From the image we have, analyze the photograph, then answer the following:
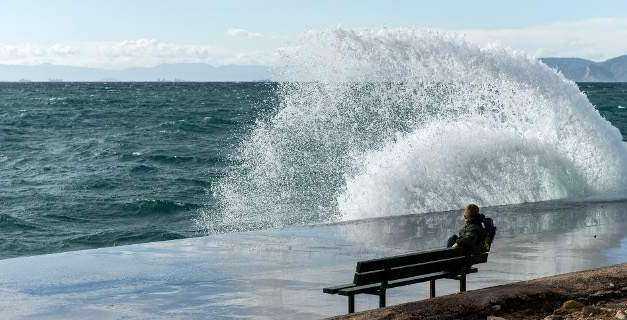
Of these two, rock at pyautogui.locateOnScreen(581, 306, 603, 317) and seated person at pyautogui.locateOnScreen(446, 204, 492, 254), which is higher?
seated person at pyautogui.locateOnScreen(446, 204, 492, 254)

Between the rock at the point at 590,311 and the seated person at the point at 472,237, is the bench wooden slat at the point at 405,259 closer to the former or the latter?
the seated person at the point at 472,237

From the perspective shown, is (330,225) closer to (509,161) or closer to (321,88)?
(509,161)

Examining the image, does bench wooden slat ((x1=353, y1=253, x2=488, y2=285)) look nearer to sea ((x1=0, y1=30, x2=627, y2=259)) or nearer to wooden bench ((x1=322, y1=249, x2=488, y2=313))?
wooden bench ((x1=322, y1=249, x2=488, y2=313))

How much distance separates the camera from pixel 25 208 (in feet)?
82.8

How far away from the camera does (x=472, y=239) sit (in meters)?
10.2

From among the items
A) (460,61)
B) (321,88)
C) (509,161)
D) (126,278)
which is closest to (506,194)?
(509,161)

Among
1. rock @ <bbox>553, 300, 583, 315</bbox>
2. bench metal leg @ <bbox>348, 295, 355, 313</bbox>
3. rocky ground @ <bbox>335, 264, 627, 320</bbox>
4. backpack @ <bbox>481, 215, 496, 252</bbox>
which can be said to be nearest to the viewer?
rocky ground @ <bbox>335, 264, 627, 320</bbox>

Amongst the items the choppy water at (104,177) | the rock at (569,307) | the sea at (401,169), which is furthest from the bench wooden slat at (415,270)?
the choppy water at (104,177)

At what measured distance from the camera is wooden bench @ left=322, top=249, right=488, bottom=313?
346 inches

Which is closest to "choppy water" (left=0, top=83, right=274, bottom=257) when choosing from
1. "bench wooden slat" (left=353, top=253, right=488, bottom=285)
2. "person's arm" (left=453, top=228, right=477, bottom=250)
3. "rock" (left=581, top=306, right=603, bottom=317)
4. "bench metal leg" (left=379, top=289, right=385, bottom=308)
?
"person's arm" (left=453, top=228, right=477, bottom=250)

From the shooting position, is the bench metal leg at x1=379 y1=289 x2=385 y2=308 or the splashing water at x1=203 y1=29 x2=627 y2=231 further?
the splashing water at x1=203 y1=29 x2=627 y2=231

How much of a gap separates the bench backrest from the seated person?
114 mm

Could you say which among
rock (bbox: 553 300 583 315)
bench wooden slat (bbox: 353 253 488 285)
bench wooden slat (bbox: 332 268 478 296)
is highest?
bench wooden slat (bbox: 353 253 488 285)

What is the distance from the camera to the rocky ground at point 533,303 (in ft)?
27.6
